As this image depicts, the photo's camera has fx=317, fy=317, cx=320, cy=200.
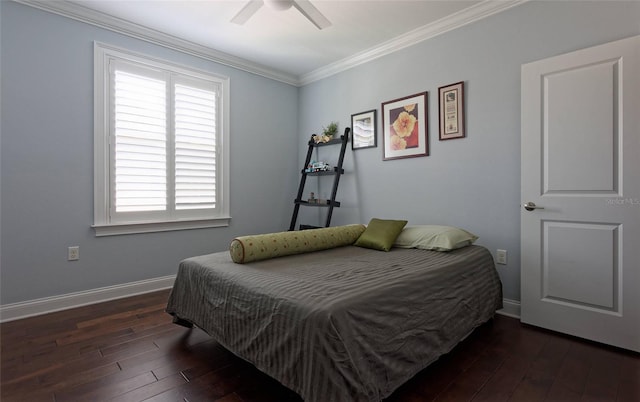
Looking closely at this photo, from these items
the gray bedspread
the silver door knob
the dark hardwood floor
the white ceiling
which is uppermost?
the white ceiling

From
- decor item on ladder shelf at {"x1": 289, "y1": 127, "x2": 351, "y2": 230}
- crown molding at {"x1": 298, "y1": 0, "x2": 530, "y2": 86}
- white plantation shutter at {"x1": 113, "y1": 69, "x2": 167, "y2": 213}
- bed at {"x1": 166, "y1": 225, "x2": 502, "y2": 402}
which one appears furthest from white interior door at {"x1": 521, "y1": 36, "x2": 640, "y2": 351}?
white plantation shutter at {"x1": 113, "y1": 69, "x2": 167, "y2": 213}

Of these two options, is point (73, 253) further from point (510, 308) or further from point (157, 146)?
point (510, 308)

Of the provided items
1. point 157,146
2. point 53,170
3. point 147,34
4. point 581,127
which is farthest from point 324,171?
point 53,170

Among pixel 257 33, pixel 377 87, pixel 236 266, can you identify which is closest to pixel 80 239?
pixel 236 266

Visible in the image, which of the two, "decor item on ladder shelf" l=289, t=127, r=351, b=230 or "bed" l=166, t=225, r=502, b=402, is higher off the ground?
"decor item on ladder shelf" l=289, t=127, r=351, b=230

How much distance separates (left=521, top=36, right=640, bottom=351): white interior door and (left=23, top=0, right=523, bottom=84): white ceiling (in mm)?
909

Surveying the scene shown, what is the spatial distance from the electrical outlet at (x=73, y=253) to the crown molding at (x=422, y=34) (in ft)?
10.7

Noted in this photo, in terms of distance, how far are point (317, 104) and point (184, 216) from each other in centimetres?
219

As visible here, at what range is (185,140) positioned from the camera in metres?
3.45

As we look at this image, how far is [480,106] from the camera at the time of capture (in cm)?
275

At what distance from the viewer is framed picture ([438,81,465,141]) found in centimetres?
286

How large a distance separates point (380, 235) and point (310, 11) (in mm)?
1791

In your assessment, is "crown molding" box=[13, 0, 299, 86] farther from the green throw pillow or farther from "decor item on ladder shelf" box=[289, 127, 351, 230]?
the green throw pillow

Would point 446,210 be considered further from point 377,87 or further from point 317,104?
point 317,104
